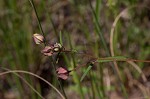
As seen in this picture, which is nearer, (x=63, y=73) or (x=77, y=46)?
(x=63, y=73)

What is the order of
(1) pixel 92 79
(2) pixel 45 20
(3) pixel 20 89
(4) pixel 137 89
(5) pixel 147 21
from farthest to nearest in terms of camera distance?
(2) pixel 45 20 → (5) pixel 147 21 → (4) pixel 137 89 → (3) pixel 20 89 → (1) pixel 92 79

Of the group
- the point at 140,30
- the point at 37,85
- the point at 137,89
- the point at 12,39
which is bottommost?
the point at 137,89

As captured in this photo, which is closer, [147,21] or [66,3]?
[147,21]

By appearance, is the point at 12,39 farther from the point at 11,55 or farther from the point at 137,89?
the point at 137,89

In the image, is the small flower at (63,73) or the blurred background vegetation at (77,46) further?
the blurred background vegetation at (77,46)

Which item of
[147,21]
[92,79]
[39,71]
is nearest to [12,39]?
[39,71]

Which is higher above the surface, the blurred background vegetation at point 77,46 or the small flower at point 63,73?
the small flower at point 63,73

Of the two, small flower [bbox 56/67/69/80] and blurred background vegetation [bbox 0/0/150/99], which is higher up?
small flower [bbox 56/67/69/80]

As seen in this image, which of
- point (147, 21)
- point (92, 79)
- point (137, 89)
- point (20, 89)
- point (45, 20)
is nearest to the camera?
point (92, 79)

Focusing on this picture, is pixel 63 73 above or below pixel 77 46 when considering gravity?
above

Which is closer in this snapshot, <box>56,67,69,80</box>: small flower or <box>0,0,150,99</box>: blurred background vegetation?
<box>56,67,69,80</box>: small flower

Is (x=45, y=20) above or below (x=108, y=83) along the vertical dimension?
above
